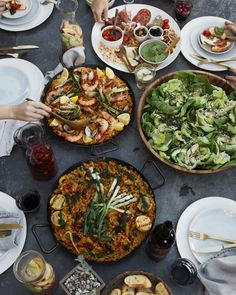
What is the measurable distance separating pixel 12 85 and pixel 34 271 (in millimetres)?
1069

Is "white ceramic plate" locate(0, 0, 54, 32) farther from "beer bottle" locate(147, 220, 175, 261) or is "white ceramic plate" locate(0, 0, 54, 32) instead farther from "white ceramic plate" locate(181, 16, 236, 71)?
"beer bottle" locate(147, 220, 175, 261)

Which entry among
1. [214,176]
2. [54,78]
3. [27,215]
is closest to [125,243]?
[27,215]

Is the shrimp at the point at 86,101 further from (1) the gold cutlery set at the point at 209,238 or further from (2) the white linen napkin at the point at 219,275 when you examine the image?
(2) the white linen napkin at the point at 219,275

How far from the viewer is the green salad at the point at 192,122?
1.80 m

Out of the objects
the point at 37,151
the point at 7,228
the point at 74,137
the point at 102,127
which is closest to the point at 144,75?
the point at 102,127

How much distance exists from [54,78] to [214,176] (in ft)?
3.28

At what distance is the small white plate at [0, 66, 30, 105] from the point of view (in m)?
2.03

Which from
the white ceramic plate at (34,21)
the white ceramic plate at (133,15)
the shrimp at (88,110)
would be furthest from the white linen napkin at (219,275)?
the white ceramic plate at (34,21)

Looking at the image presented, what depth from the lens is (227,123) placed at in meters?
1.91

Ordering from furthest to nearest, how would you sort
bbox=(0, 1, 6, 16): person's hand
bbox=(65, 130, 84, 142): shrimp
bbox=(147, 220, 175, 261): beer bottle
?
bbox=(0, 1, 6, 16): person's hand
bbox=(65, 130, 84, 142): shrimp
bbox=(147, 220, 175, 261): beer bottle

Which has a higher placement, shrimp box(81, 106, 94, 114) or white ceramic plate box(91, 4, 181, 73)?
white ceramic plate box(91, 4, 181, 73)

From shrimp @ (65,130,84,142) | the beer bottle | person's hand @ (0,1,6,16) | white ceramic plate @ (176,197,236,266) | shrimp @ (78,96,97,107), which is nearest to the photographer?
the beer bottle

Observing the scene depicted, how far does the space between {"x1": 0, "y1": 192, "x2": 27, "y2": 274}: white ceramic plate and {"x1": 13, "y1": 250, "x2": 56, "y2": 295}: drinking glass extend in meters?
0.17

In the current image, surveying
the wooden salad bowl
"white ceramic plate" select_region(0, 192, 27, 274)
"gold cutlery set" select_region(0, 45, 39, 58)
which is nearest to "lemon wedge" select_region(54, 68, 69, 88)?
"gold cutlery set" select_region(0, 45, 39, 58)
